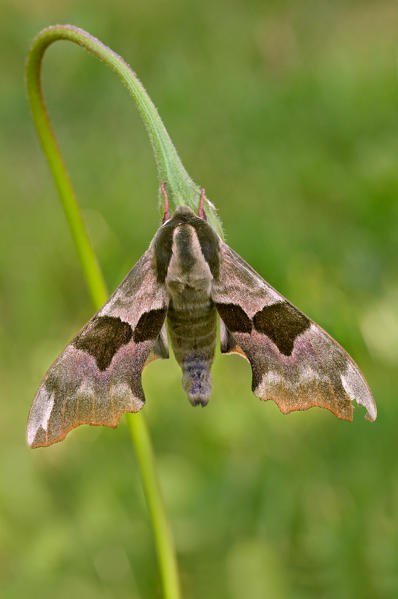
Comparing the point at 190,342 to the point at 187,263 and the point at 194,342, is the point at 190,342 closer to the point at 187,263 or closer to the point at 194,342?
the point at 194,342

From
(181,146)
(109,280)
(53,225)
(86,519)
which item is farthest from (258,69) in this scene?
(86,519)

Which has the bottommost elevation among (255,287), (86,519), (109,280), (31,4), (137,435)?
(86,519)

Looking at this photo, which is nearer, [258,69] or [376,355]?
[376,355]

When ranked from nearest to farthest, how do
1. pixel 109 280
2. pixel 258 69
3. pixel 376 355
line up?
pixel 376 355, pixel 109 280, pixel 258 69

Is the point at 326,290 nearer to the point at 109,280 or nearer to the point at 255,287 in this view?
the point at 109,280

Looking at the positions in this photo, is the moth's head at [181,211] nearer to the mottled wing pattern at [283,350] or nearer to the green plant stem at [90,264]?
the mottled wing pattern at [283,350]

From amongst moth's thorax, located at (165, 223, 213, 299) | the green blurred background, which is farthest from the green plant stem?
the green blurred background

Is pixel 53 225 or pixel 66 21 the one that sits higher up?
pixel 66 21
